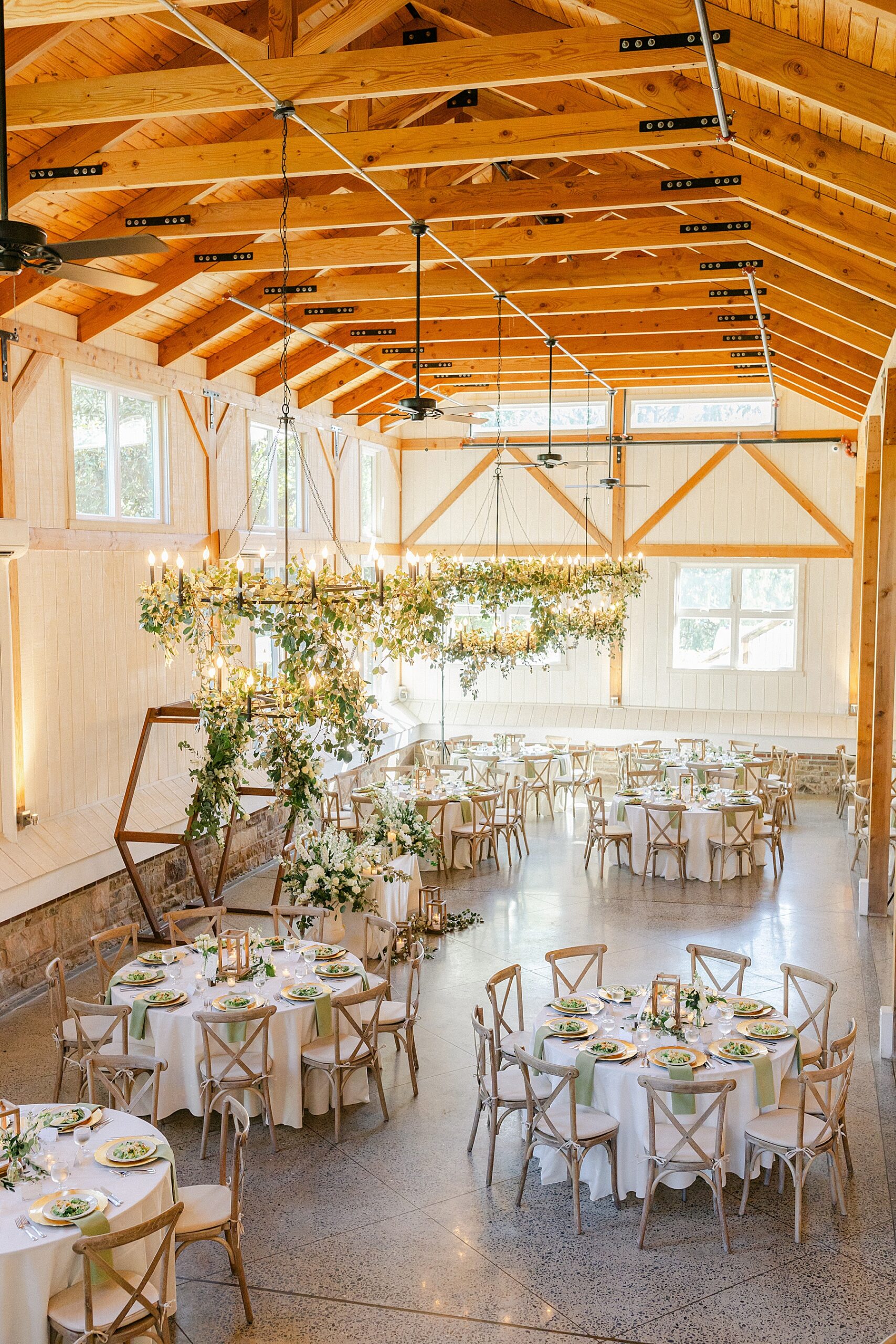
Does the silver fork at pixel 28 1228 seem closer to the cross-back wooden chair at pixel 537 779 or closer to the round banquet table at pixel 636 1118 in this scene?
the round banquet table at pixel 636 1118

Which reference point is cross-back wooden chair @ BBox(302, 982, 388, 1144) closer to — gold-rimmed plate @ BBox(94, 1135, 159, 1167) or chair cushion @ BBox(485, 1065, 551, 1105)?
chair cushion @ BBox(485, 1065, 551, 1105)

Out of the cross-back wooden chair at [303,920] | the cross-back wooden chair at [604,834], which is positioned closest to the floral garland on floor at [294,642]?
the cross-back wooden chair at [303,920]

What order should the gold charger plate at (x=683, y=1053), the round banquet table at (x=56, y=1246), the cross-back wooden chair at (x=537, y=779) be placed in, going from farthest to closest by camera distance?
the cross-back wooden chair at (x=537, y=779)
the gold charger plate at (x=683, y=1053)
the round banquet table at (x=56, y=1246)

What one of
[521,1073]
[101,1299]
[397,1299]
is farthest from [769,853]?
[101,1299]

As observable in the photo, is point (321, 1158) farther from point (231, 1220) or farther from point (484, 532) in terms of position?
point (484, 532)

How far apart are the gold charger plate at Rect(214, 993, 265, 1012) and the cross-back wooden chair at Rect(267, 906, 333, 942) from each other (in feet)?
4.26

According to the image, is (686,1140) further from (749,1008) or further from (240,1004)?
(240,1004)

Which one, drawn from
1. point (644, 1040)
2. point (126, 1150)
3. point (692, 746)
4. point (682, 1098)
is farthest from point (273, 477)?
point (126, 1150)

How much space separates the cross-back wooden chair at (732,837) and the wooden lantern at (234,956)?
658 cm

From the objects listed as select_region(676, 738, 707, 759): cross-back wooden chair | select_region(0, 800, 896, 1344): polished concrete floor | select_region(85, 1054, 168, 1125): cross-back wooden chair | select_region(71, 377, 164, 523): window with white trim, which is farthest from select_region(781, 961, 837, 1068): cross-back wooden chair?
select_region(676, 738, 707, 759): cross-back wooden chair

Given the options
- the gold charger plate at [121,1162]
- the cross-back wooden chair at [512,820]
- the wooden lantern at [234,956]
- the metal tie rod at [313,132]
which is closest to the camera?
the gold charger plate at [121,1162]

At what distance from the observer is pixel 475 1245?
5527 mm

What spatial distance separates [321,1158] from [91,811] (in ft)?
14.9

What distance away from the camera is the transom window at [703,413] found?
16.9m
